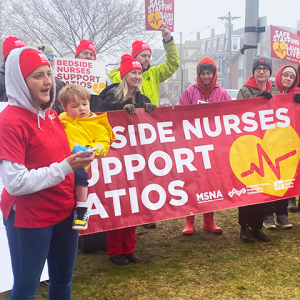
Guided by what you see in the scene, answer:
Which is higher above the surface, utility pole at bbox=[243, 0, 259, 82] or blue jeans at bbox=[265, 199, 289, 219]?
utility pole at bbox=[243, 0, 259, 82]

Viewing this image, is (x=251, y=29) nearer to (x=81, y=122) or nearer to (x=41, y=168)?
(x=81, y=122)

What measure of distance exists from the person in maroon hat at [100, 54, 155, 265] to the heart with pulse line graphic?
105 centimetres

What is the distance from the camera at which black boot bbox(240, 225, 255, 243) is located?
4082 millimetres

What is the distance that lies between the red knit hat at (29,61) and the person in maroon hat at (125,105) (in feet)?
5.65

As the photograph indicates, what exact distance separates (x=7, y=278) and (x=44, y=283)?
52cm

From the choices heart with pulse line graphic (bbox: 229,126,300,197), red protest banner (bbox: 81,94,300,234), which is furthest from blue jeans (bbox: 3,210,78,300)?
heart with pulse line graphic (bbox: 229,126,300,197)

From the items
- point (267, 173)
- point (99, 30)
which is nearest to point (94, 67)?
point (267, 173)

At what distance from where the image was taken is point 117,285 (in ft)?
10.5

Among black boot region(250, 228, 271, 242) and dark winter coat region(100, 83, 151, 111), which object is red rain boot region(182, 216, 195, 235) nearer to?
black boot region(250, 228, 271, 242)

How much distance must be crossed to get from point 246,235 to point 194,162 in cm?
104

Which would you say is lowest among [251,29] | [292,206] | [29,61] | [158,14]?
[292,206]

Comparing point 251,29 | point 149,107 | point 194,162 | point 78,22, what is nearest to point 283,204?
point 194,162

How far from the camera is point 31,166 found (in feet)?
6.19

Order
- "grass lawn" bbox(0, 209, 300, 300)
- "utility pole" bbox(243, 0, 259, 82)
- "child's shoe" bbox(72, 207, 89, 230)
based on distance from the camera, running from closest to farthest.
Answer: "child's shoe" bbox(72, 207, 89, 230), "grass lawn" bbox(0, 209, 300, 300), "utility pole" bbox(243, 0, 259, 82)
